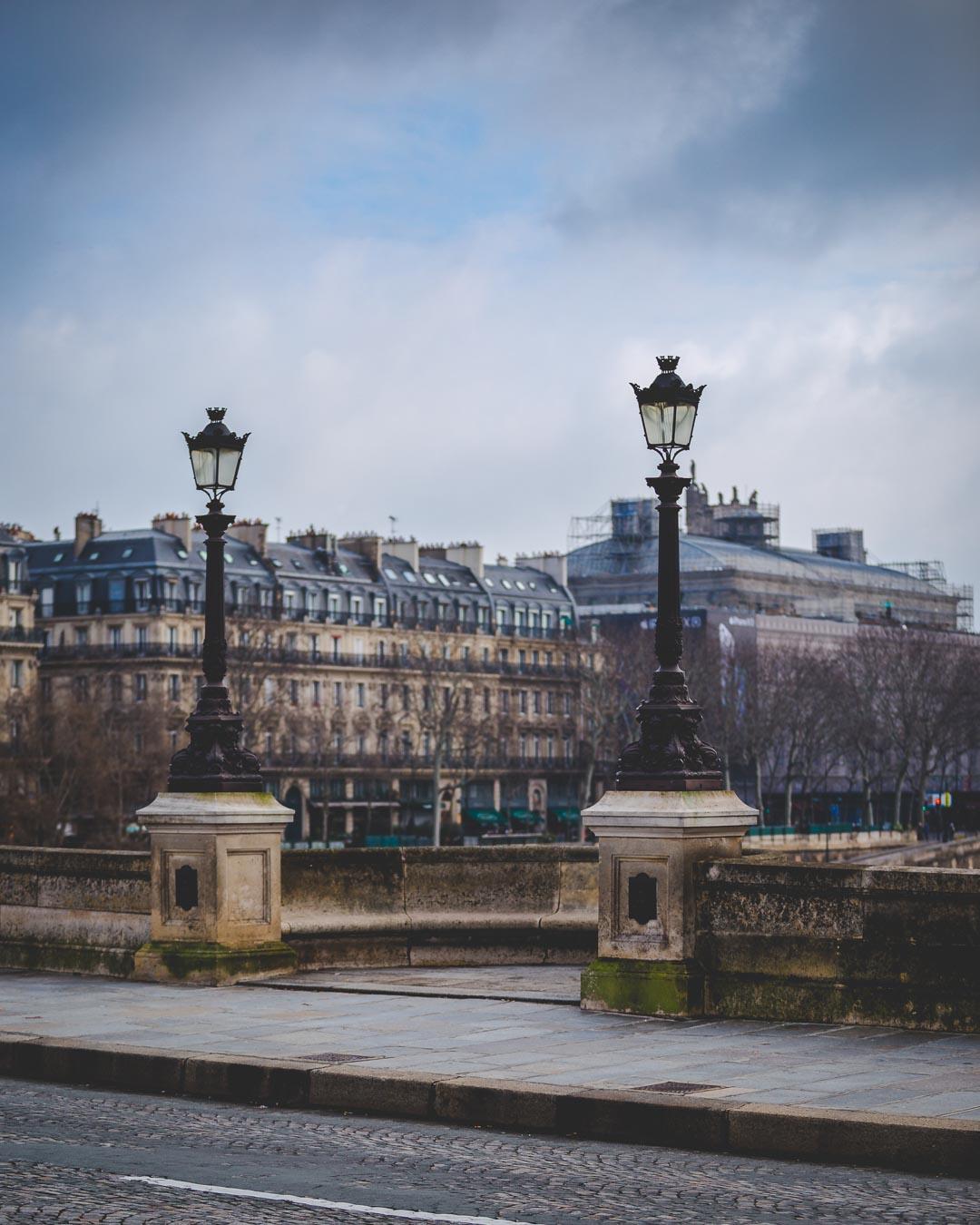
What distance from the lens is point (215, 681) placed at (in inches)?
774

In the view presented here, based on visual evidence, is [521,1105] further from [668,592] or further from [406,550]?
[406,550]

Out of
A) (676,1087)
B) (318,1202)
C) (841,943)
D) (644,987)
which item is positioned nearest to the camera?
(318,1202)

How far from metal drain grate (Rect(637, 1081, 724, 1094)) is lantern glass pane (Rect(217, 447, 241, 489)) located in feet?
27.6

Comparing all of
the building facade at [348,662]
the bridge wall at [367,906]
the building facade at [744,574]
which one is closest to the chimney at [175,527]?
the building facade at [348,662]

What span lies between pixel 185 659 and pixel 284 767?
6765mm

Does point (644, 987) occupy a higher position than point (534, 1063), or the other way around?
point (644, 987)

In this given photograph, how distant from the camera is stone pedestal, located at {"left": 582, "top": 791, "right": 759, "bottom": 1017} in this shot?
15.5 meters

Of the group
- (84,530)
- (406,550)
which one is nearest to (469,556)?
(406,550)

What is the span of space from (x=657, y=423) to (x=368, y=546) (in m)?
104

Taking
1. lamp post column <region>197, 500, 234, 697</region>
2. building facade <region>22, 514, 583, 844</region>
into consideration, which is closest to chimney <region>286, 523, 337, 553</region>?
building facade <region>22, 514, 583, 844</region>

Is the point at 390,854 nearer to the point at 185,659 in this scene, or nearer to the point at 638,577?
the point at 185,659

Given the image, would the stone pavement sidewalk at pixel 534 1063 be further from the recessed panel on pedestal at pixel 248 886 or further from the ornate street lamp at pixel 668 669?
the ornate street lamp at pixel 668 669

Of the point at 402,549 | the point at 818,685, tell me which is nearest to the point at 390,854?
the point at 818,685

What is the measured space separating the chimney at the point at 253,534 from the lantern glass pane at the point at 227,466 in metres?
93.7
